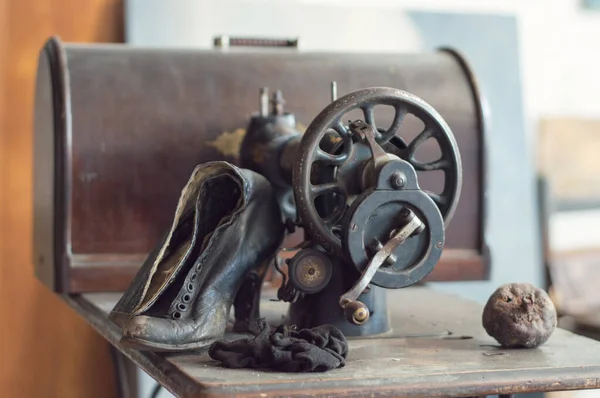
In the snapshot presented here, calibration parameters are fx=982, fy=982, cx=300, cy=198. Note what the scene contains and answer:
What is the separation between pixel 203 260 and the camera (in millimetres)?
1576

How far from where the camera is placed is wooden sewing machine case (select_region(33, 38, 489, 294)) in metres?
2.27

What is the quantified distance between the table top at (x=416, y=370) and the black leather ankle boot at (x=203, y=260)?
5 centimetres

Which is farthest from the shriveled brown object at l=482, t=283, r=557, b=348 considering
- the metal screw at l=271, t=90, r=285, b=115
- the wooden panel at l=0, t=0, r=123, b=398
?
the wooden panel at l=0, t=0, r=123, b=398

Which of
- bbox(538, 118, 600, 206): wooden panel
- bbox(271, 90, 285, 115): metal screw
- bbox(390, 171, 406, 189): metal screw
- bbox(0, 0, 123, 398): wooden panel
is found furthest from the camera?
bbox(538, 118, 600, 206): wooden panel

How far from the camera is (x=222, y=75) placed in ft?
7.98

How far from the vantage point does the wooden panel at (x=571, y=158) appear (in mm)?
3793

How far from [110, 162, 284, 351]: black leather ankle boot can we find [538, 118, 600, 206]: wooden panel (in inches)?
90.0

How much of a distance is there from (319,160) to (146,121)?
83 cm

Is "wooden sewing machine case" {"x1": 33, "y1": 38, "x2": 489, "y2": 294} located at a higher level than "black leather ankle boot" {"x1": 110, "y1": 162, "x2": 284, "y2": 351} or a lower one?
higher

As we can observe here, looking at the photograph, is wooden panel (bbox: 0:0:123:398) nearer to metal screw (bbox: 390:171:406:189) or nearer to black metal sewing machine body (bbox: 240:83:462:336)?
black metal sewing machine body (bbox: 240:83:462:336)

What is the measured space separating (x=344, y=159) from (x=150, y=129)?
0.83 m

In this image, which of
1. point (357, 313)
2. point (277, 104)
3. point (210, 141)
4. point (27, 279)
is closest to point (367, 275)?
point (357, 313)

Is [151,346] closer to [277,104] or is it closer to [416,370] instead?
[416,370]

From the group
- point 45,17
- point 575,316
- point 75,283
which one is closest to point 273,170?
point 75,283
